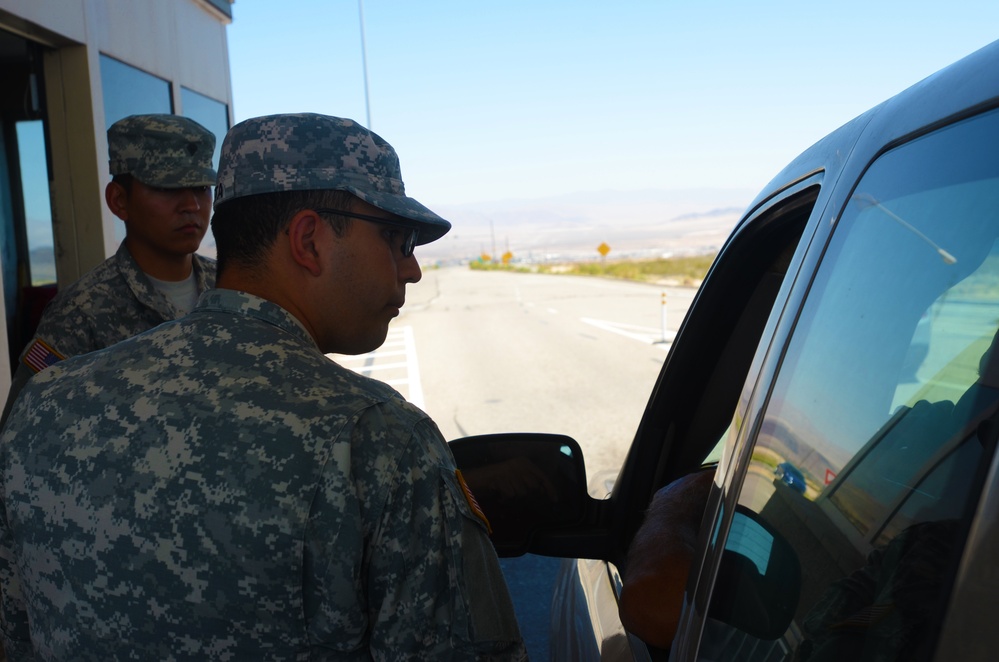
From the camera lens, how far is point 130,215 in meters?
3.33

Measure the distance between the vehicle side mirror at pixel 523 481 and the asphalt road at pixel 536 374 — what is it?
70cm

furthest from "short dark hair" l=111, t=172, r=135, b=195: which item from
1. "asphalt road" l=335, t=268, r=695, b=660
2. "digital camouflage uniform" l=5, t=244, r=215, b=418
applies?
"asphalt road" l=335, t=268, r=695, b=660

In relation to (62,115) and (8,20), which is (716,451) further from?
(62,115)

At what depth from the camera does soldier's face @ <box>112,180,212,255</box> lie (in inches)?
129

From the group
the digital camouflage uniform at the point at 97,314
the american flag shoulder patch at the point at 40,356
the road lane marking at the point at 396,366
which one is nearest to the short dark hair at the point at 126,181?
the digital camouflage uniform at the point at 97,314

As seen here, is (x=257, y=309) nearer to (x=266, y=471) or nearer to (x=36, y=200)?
(x=266, y=471)

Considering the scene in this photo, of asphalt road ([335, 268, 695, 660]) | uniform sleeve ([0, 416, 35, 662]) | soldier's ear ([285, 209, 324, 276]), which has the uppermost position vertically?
soldier's ear ([285, 209, 324, 276])

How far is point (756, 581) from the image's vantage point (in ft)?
4.21

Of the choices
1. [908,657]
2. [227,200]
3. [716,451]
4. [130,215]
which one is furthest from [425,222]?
[130,215]

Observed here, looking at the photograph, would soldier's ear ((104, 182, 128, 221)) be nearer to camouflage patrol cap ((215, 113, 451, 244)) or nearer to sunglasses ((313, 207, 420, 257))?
camouflage patrol cap ((215, 113, 451, 244))

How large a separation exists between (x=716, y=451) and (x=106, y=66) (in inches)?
197

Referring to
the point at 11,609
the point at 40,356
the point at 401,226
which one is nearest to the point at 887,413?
the point at 401,226

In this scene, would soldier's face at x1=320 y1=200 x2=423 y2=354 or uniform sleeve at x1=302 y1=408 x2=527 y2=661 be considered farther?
soldier's face at x1=320 y1=200 x2=423 y2=354

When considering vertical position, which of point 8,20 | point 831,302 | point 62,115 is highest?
point 8,20
